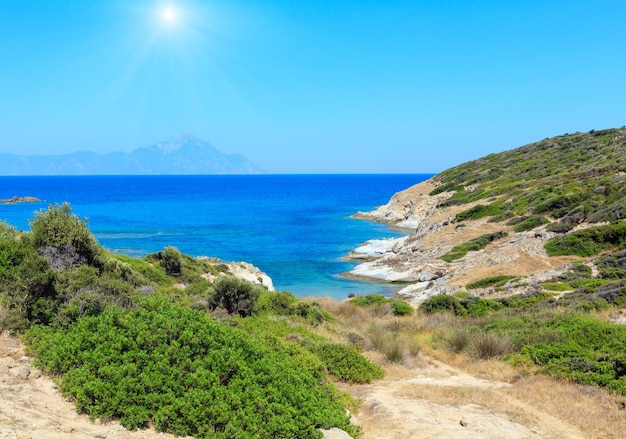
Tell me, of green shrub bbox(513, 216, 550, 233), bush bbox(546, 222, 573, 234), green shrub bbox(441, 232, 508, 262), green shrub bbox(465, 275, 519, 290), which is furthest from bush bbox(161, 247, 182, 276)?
green shrub bbox(513, 216, 550, 233)

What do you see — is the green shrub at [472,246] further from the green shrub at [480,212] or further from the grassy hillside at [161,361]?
the grassy hillside at [161,361]

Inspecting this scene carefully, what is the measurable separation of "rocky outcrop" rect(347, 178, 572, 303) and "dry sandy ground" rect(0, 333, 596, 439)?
68.1ft

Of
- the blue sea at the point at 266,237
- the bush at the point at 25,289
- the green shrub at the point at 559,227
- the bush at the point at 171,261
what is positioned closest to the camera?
the bush at the point at 25,289

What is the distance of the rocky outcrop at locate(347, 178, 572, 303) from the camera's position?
34.4m

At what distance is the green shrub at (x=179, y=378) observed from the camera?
675cm

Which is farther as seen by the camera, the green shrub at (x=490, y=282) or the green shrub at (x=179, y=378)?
the green shrub at (x=490, y=282)

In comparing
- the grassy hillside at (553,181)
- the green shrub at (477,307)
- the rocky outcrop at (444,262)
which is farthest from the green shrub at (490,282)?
the grassy hillside at (553,181)

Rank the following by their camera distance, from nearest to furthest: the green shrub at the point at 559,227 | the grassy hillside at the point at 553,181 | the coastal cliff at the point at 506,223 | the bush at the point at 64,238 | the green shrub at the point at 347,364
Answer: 1. the green shrub at the point at 347,364
2. the bush at the point at 64,238
3. the coastal cliff at the point at 506,223
4. the green shrub at the point at 559,227
5. the grassy hillside at the point at 553,181

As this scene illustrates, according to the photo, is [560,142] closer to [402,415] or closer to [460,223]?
[460,223]

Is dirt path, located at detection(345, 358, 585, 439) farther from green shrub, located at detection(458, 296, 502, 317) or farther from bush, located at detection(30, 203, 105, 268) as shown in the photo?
green shrub, located at detection(458, 296, 502, 317)

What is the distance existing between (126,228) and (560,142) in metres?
80.7

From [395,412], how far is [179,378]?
4.29 metres

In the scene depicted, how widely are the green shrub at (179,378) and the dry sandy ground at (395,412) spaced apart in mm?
278

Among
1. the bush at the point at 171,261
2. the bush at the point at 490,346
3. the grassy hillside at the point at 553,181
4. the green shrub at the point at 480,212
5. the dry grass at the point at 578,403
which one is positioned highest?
the grassy hillside at the point at 553,181
